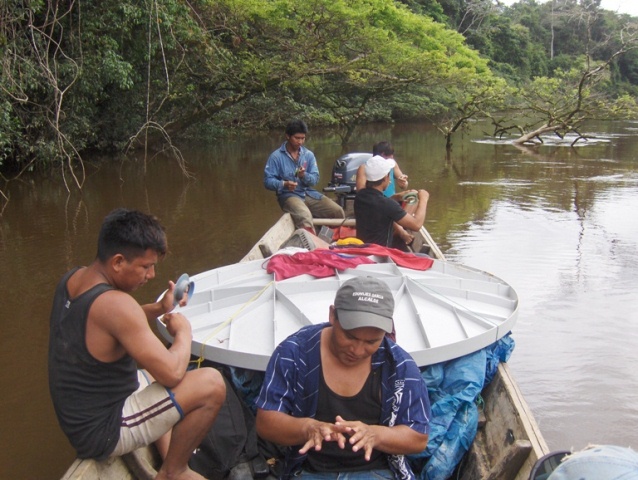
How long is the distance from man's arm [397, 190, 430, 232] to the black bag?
7.81 ft

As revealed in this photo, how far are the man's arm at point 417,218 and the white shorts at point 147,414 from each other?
9.03ft

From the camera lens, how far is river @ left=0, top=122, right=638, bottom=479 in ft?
14.6

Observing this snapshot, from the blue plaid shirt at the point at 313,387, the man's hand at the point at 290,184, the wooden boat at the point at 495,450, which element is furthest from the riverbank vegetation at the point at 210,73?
the blue plaid shirt at the point at 313,387

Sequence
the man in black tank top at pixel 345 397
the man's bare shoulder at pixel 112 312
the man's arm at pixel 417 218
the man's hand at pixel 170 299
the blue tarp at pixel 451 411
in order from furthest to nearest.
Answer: the man's arm at pixel 417 218, the blue tarp at pixel 451 411, the man's hand at pixel 170 299, the man's bare shoulder at pixel 112 312, the man in black tank top at pixel 345 397

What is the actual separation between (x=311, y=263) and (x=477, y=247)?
528cm

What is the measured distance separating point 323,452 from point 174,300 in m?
0.97

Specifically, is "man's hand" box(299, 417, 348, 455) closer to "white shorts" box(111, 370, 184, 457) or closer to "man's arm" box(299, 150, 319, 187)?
"white shorts" box(111, 370, 184, 457)

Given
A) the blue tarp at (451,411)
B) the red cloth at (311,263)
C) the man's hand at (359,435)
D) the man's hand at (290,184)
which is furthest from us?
the man's hand at (290,184)

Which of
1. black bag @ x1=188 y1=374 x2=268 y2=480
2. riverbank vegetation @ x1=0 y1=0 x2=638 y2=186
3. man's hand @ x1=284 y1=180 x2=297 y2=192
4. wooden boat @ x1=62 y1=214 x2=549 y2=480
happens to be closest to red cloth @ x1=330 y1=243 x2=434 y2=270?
wooden boat @ x1=62 y1=214 x2=549 y2=480

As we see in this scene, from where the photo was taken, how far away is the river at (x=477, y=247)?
4457 mm

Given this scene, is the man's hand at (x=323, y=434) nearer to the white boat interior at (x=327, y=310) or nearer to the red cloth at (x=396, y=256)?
the white boat interior at (x=327, y=310)

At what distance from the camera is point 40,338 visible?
5.57 metres

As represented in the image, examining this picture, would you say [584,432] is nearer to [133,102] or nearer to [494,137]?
[133,102]

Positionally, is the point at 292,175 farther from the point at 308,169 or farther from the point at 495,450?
the point at 495,450
